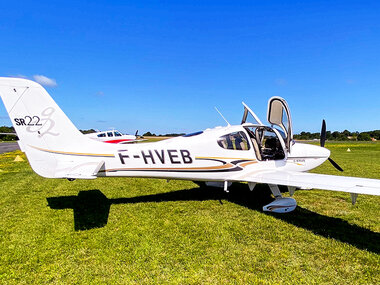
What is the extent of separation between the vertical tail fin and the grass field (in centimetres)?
135

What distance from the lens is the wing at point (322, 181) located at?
404 cm

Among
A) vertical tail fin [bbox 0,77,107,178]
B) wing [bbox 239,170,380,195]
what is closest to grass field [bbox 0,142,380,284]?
wing [bbox 239,170,380,195]

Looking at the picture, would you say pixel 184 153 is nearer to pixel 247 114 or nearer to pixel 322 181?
pixel 247 114

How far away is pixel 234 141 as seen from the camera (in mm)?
6008

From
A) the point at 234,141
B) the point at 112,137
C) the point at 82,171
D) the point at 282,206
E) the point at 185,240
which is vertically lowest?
the point at 185,240

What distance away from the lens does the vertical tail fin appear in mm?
4557

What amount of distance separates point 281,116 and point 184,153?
297cm

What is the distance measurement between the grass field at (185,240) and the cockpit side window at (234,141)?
158 cm

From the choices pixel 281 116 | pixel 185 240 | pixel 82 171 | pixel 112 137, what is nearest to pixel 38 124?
pixel 82 171

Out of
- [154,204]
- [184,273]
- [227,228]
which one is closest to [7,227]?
[154,204]

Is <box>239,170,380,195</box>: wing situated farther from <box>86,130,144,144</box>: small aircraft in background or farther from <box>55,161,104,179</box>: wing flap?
<box>86,130,144,144</box>: small aircraft in background

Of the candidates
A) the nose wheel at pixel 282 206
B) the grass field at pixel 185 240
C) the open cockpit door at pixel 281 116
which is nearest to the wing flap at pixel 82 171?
the grass field at pixel 185 240

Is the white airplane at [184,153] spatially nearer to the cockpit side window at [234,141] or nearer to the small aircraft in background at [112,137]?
the cockpit side window at [234,141]

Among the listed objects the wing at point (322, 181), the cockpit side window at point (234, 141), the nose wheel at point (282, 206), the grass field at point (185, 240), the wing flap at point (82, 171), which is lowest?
the grass field at point (185, 240)
